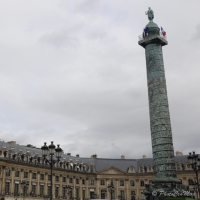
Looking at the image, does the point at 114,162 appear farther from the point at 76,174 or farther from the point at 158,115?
the point at 158,115

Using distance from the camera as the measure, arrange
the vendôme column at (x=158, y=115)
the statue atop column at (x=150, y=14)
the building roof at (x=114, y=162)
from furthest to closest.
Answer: the building roof at (x=114, y=162), the statue atop column at (x=150, y=14), the vendôme column at (x=158, y=115)

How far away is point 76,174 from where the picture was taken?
64.4 meters

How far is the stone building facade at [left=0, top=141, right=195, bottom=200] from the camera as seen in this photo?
5316cm

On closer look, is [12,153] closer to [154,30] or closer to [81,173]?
[81,173]

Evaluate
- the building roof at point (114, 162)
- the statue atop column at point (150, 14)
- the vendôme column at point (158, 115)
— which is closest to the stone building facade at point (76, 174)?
the building roof at point (114, 162)

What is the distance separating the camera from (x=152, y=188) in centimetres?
3253

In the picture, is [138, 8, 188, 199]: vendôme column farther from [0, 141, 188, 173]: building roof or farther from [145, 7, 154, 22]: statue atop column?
[0, 141, 188, 173]: building roof

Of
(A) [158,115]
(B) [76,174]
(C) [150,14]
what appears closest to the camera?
(A) [158,115]

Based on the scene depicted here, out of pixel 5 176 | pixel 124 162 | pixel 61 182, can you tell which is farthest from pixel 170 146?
pixel 124 162

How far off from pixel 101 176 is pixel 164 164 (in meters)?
36.6

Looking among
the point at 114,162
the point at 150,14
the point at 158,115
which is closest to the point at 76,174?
the point at 114,162

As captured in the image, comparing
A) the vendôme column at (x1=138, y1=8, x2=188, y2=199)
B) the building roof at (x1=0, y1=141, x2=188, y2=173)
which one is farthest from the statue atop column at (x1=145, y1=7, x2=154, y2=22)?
the building roof at (x1=0, y1=141, x2=188, y2=173)

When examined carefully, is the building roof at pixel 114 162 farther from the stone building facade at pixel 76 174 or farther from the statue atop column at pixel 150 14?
the statue atop column at pixel 150 14

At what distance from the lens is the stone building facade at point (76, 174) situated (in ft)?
174
